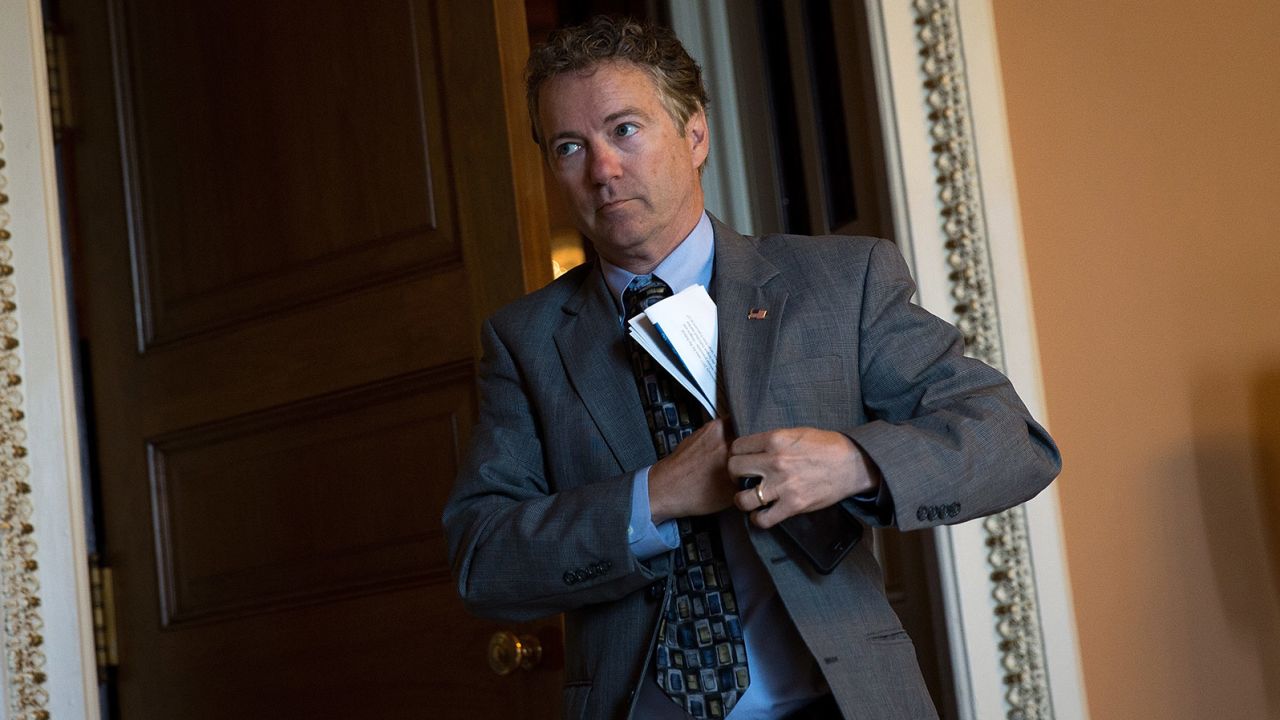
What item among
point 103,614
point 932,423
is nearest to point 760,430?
point 932,423

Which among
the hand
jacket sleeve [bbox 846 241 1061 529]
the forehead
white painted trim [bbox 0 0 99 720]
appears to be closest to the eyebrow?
the forehead

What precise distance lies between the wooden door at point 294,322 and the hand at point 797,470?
104cm

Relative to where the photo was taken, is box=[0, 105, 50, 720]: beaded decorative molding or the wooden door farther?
the wooden door

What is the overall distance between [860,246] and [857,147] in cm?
136

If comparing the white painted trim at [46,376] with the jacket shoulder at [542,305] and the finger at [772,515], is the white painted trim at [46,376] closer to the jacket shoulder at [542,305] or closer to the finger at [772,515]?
the jacket shoulder at [542,305]

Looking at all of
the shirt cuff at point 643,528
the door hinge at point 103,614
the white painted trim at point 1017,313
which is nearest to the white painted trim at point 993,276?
the white painted trim at point 1017,313

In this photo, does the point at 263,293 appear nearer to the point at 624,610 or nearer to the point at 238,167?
the point at 238,167

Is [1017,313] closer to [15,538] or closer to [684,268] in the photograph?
[684,268]

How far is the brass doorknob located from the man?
68cm

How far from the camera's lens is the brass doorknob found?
2.29m

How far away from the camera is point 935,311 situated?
2.42 metres

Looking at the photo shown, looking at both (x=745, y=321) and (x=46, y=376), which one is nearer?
(x=745, y=321)

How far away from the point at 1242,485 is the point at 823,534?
4.65 ft

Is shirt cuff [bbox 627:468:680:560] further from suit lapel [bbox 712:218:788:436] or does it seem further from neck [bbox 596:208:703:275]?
neck [bbox 596:208:703:275]
